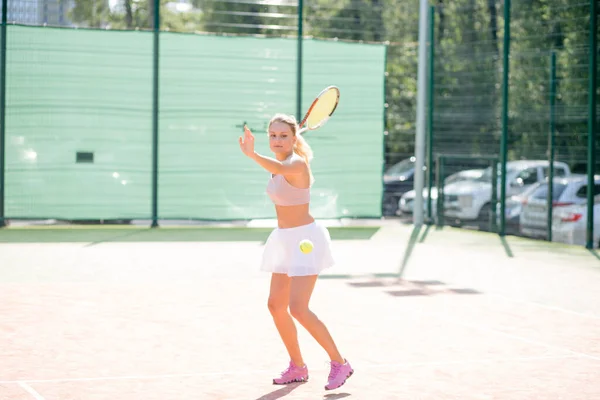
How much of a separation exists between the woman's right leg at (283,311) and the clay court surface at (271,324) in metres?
0.23

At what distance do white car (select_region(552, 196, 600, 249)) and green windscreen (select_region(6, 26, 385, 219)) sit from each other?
10.2 ft

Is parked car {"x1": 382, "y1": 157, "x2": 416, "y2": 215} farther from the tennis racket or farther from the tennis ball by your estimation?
the tennis ball

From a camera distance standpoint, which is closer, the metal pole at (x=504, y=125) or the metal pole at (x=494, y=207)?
the metal pole at (x=504, y=125)

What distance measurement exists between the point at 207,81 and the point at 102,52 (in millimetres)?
1699

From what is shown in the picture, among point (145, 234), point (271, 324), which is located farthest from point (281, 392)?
point (145, 234)

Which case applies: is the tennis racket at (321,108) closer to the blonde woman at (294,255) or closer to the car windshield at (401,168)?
the blonde woman at (294,255)

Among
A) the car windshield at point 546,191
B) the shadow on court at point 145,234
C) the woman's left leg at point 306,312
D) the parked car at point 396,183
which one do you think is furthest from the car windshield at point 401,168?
the woman's left leg at point 306,312

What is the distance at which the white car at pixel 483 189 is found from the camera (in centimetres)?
2181

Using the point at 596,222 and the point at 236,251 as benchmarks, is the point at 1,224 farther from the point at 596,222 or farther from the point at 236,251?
the point at 596,222

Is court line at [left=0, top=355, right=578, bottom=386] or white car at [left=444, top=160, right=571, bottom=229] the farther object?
white car at [left=444, top=160, right=571, bottom=229]

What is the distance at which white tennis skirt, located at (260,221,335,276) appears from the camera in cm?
664

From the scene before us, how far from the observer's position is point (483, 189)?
22.1 metres

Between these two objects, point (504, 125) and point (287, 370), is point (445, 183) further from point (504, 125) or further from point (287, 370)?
point (287, 370)

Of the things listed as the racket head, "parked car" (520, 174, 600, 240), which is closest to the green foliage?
"parked car" (520, 174, 600, 240)
